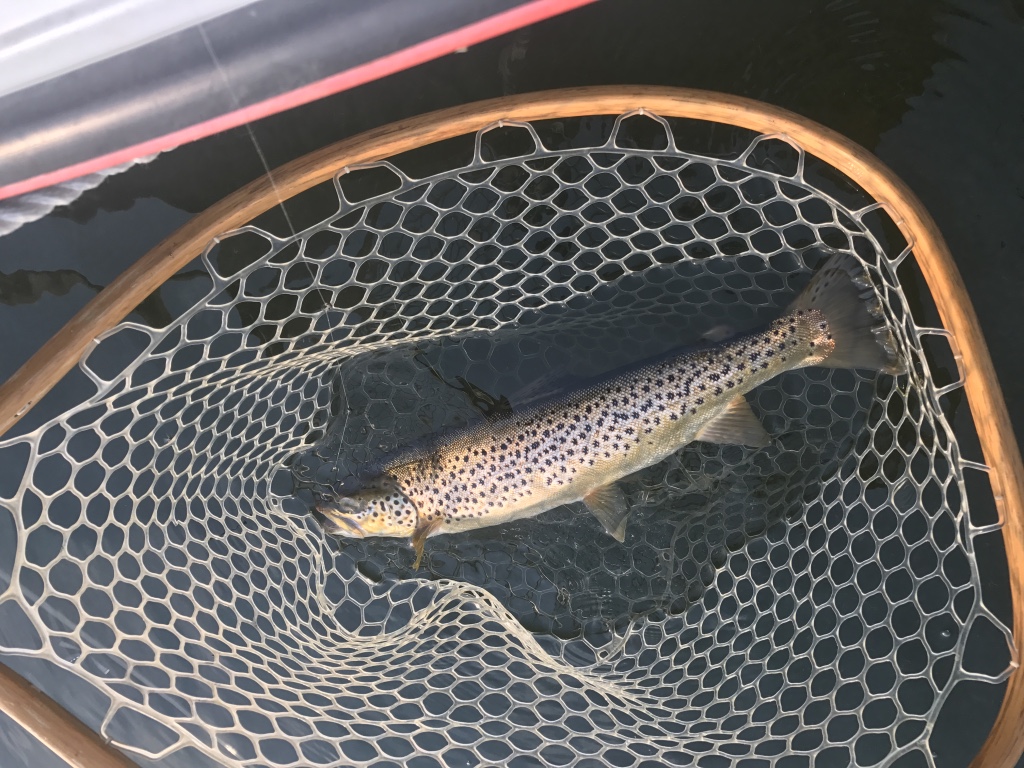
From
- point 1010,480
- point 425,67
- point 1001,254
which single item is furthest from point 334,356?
point 1001,254

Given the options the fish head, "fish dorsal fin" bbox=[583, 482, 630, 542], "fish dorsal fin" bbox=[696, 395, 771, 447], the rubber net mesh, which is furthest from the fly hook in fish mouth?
"fish dorsal fin" bbox=[696, 395, 771, 447]

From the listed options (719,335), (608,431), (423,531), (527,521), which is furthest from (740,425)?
(423,531)

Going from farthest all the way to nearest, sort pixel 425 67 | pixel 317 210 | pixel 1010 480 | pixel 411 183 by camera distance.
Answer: pixel 317 210
pixel 425 67
pixel 411 183
pixel 1010 480

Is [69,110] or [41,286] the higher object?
[69,110]

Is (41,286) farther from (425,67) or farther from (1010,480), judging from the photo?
(1010,480)

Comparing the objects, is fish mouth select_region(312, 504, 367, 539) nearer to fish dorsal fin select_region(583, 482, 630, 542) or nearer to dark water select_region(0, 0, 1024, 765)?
fish dorsal fin select_region(583, 482, 630, 542)

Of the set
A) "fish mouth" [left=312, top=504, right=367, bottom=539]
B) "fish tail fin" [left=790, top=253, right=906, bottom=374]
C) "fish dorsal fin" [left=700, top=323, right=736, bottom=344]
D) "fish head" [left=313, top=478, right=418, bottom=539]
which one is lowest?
"fish mouth" [left=312, top=504, right=367, bottom=539]

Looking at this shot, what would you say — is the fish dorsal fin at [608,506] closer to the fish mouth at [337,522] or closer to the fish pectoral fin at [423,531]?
the fish pectoral fin at [423,531]
